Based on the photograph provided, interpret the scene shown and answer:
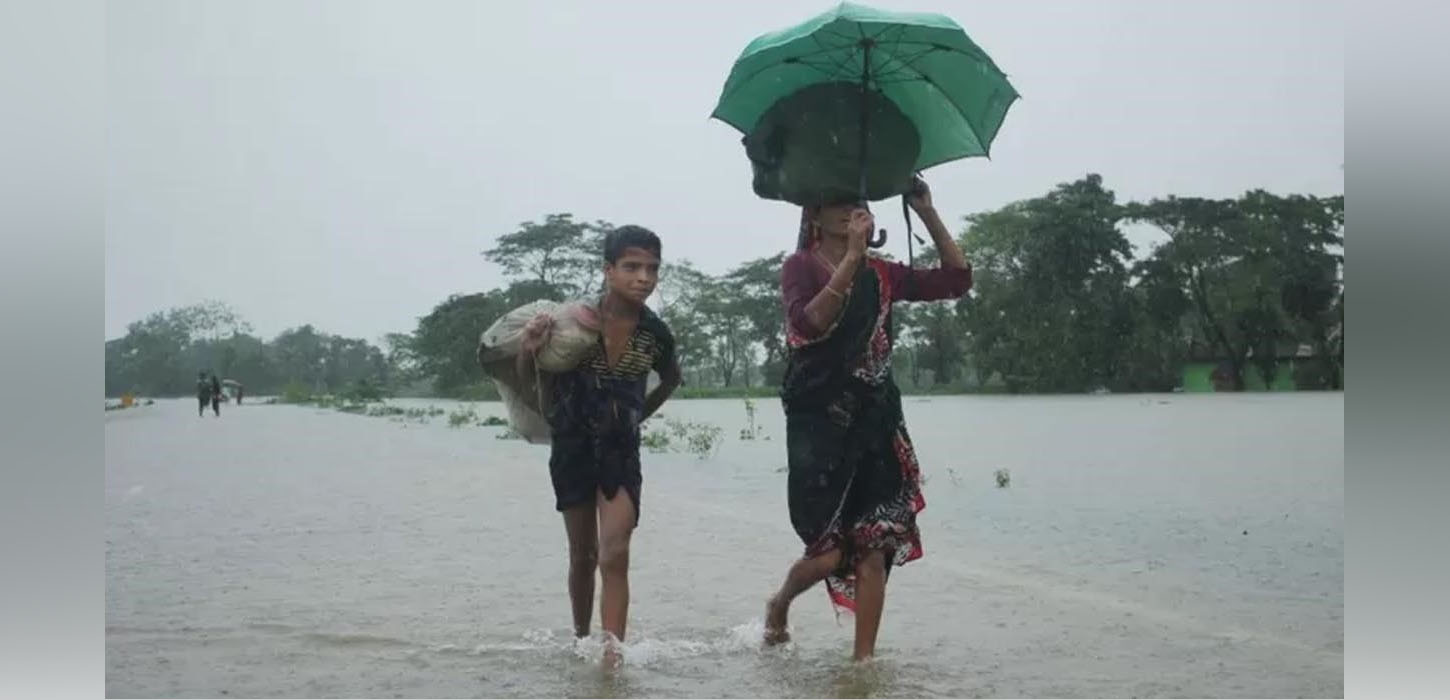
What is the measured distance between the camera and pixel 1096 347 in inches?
1754

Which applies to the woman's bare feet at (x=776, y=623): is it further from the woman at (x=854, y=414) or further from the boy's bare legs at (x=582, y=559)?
the boy's bare legs at (x=582, y=559)

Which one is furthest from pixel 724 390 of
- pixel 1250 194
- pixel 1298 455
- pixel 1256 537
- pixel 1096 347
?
pixel 1256 537

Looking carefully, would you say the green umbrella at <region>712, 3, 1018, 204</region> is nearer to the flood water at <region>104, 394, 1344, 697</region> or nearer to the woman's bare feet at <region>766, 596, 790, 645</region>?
the woman's bare feet at <region>766, 596, 790, 645</region>

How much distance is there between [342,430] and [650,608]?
21.6 metres

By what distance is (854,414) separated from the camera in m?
4.34

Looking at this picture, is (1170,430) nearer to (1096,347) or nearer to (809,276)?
(809,276)

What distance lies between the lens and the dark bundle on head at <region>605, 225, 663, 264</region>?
445 centimetres

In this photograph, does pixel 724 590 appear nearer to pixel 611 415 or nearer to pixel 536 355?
pixel 611 415

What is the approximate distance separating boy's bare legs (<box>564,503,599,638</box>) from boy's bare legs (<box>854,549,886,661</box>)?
40.2 inches

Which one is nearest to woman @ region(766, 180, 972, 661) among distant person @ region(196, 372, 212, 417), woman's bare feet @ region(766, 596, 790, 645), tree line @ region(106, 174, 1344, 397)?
woman's bare feet @ region(766, 596, 790, 645)

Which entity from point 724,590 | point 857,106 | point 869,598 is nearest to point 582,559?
point 869,598

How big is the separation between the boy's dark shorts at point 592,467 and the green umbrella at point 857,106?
110 cm

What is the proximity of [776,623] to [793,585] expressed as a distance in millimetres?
280

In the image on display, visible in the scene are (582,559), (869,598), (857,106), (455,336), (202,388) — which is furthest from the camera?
(455,336)
